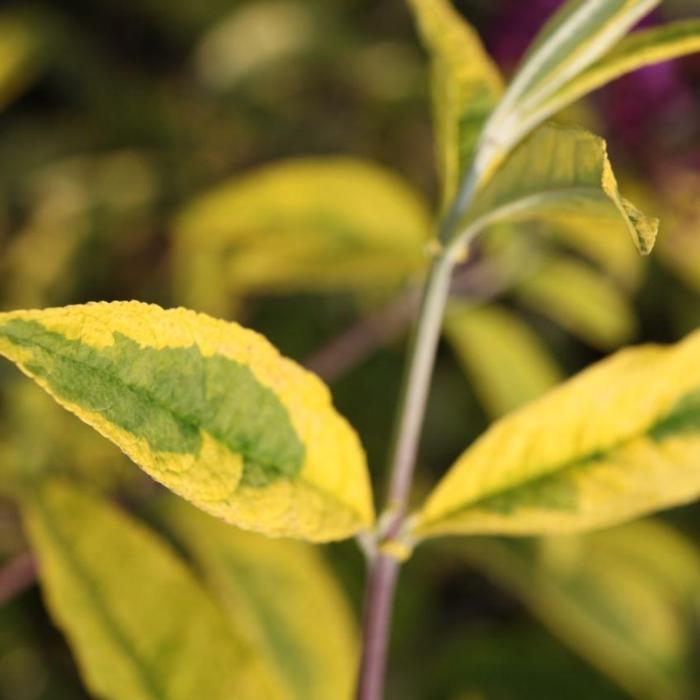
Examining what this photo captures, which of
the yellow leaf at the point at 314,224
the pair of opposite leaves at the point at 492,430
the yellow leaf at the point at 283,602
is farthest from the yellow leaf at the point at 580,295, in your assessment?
the pair of opposite leaves at the point at 492,430

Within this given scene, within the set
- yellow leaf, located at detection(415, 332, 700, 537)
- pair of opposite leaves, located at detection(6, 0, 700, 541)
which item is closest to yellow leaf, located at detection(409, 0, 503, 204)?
pair of opposite leaves, located at detection(6, 0, 700, 541)

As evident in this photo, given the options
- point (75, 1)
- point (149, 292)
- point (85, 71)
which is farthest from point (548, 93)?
point (75, 1)

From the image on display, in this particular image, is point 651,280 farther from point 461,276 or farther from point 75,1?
point 75,1

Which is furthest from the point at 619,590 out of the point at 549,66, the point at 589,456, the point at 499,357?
the point at 549,66

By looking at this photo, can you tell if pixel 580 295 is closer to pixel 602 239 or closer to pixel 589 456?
pixel 602 239

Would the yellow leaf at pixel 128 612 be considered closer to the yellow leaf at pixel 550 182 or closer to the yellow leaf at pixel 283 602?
the yellow leaf at pixel 283 602
